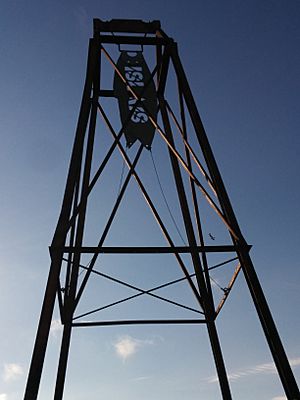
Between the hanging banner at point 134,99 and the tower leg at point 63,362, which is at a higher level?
the hanging banner at point 134,99

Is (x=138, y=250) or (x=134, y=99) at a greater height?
(x=134, y=99)

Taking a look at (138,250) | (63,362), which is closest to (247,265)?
(138,250)

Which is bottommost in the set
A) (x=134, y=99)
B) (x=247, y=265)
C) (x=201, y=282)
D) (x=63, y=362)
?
(x=63, y=362)

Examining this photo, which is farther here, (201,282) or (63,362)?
(201,282)

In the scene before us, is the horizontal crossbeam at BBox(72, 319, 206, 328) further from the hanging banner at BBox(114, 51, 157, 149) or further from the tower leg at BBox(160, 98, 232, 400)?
the hanging banner at BBox(114, 51, 157, 149)

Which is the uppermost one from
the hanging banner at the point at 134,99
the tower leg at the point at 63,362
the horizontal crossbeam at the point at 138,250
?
the hanging banner at the point at 134,99

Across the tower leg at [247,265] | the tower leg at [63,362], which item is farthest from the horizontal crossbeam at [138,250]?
the tower leg at [63,362]

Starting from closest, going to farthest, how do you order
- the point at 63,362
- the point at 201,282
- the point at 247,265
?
the point at 247,265 → the point at 63,362 → the point at 201,282

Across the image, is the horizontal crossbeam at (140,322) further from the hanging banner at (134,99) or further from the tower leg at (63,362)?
the hanging banner at (134,99)

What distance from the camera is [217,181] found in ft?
24.7

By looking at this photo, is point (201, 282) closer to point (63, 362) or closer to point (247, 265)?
point (247, 265)

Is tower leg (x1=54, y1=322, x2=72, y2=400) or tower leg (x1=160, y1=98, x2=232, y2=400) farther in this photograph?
tower leg (x1=160, y1=98, x2=232, y2=400)

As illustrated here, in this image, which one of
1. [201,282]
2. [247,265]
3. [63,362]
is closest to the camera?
[247,265]

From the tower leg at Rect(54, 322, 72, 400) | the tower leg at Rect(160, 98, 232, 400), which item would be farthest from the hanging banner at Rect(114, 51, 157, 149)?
the tower leg at Rect(54, 322, 72, 400)
